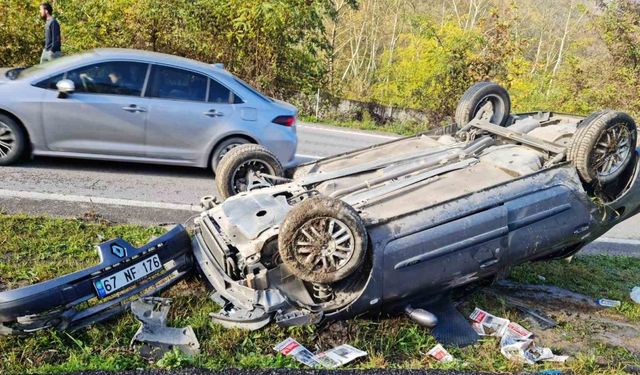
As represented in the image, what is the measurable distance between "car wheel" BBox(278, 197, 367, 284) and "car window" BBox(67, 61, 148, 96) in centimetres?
410

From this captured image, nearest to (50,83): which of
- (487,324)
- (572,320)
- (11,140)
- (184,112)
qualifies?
(11,140)

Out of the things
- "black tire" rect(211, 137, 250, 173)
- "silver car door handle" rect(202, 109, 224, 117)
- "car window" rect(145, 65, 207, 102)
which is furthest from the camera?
"black tire" rect(211, 137, 250, 173)

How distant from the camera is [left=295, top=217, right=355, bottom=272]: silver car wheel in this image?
3895 mm

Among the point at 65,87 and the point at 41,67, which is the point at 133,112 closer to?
the point at 65,87

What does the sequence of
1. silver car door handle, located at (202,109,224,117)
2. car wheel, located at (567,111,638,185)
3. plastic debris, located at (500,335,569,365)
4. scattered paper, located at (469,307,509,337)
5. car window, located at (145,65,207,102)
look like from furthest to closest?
silver car door handle, located at (202,109,224,117) → car window, located at (145,65,207,102) → car wheel, located at (567,111,638,185) → scattered paper, located at (469,307,509,337) → plastic debris, located at (500,335,569,365)

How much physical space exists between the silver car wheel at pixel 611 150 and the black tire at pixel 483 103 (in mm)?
1578

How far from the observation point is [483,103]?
6.30 metres

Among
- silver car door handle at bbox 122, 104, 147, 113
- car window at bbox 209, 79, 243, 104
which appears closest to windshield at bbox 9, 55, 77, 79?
silver car door handle at bbox 122, 104, 147, 113

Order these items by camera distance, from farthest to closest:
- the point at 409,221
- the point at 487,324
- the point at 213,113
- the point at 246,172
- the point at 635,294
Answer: the point at 213,113, the point at 246,172, the point at 635,294, the point at 487,324, the point at 409,221

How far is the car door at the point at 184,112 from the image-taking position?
7191 mm

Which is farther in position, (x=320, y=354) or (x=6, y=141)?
(x=6, y=141)

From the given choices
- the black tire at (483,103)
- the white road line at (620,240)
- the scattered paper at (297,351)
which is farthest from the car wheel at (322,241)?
the white road line at (620,240)

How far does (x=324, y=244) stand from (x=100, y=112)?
420 cm

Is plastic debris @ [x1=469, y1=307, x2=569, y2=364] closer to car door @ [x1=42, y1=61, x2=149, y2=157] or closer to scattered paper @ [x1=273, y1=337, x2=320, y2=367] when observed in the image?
scattered paper @ [x1=273, y1=337, x2=320, y2=367]
